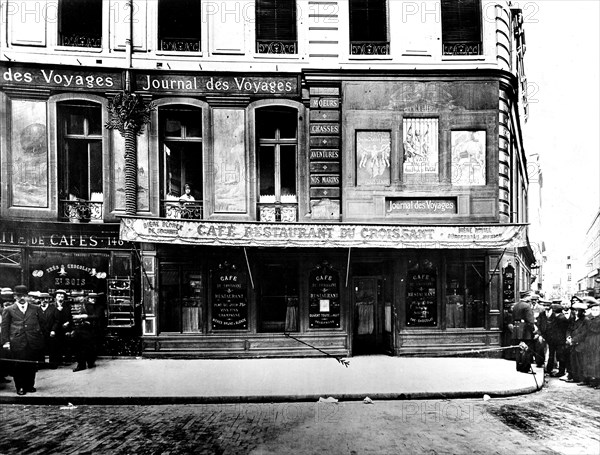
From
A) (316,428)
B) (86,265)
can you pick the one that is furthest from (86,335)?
(316,428)

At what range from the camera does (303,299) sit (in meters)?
12.7

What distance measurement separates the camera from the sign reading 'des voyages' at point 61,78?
12406mm

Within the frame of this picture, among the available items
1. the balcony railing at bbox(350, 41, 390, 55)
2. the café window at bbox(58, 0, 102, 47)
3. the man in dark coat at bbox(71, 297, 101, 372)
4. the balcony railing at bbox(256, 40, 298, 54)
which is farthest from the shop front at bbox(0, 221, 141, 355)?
the balcony railing at bbox(350, 41, 390, 55)

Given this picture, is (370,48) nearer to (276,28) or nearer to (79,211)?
(276,28)

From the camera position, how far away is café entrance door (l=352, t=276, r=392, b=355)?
43.5 feet

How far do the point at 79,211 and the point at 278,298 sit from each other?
6555 millimetres

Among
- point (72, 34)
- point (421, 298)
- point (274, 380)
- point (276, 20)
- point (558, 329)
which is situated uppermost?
point (276, 20)

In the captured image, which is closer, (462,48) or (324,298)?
(324,298)

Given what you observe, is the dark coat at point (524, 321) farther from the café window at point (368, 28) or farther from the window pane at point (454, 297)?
the café window at point (368, 28)

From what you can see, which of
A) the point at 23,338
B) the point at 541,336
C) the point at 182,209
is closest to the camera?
the point at 23,338

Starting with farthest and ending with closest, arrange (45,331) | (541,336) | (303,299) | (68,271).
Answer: (303,299)
(68,271)
(541,336)
(45,331)

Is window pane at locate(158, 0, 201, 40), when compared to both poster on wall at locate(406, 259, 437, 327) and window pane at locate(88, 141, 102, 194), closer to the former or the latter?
window pane at locate(88, 141, 102, 194)

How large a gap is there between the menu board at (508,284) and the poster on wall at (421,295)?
7.07 feet

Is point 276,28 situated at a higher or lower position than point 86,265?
higher
